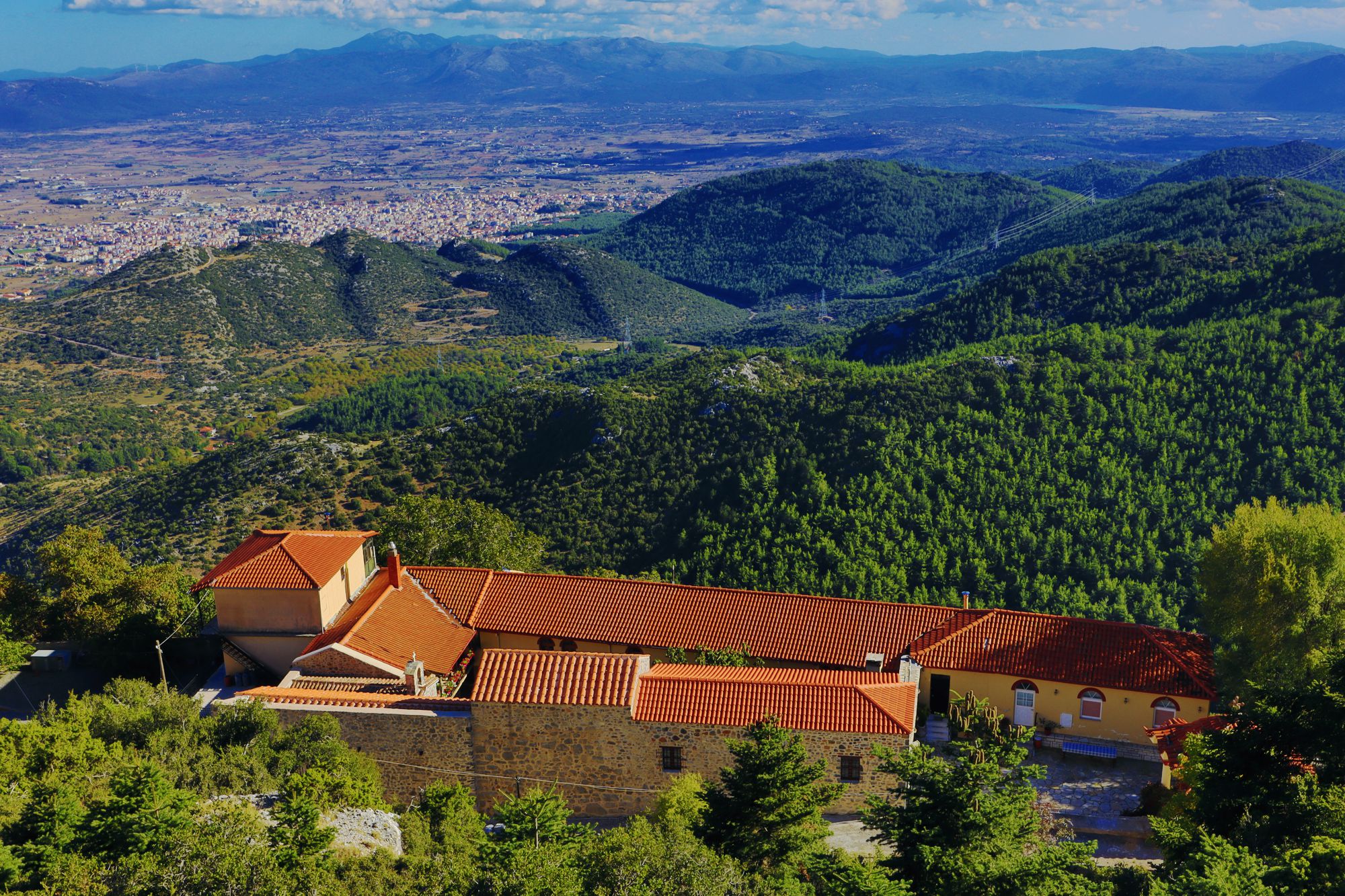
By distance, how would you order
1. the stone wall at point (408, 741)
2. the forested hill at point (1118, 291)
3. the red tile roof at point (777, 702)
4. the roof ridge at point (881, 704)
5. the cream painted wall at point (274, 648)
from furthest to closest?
1. the forested hill at point (1118, 291)
2. the cream painted wall at point (274, 648)
3. the stone wall at point (408, 741)
4. the roof ridge at point (881, 704)
5. the red tile roof at point (777, 702)

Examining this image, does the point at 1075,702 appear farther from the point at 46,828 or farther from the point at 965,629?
the point at 46,828

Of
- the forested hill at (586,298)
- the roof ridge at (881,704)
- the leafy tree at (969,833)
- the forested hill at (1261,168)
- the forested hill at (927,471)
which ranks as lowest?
the forested hill at (586,298)

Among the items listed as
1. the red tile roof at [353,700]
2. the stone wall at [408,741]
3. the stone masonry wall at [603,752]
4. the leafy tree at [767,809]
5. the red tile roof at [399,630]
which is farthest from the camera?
the red tile roof at [399,630]

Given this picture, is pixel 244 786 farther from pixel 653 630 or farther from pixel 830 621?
pixel 830 621

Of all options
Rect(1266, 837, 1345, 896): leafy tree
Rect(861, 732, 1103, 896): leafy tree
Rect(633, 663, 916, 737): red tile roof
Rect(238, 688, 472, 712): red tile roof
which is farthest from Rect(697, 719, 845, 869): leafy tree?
Rect(1266, 837, 1345, 896): leafy tree

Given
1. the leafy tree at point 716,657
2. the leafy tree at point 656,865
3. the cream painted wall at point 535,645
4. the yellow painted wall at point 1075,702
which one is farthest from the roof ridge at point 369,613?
the yellow painted wall at point 1075,702

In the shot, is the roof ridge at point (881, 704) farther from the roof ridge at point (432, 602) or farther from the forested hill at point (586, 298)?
the forested hill at point (586, 298)
